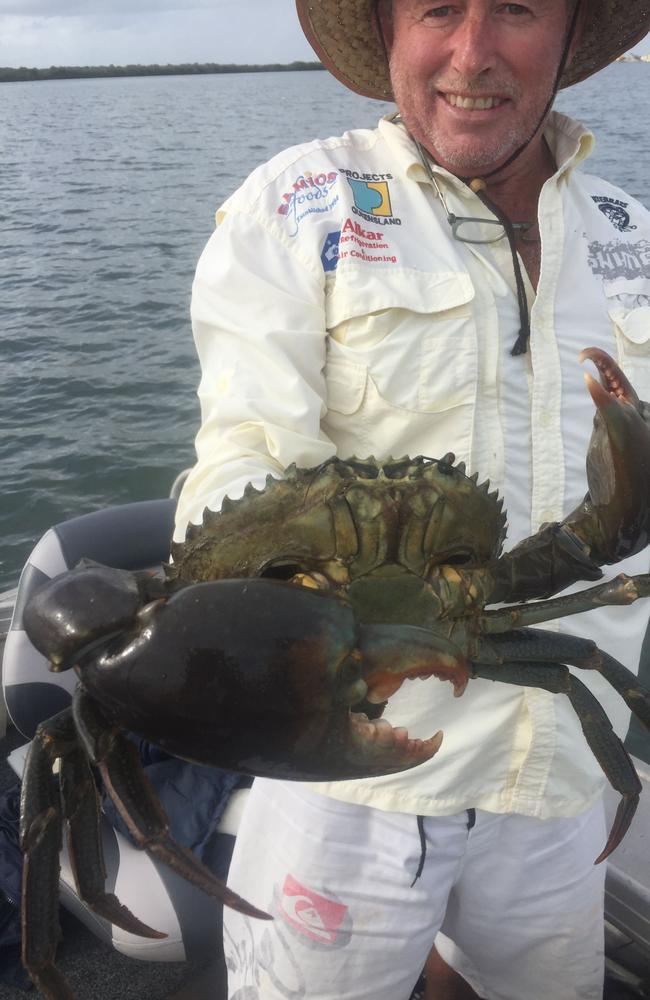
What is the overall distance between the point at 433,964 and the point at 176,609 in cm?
225

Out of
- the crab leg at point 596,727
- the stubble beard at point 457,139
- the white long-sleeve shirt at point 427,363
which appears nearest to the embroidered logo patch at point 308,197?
the white long-sleeve shirt at point 427,363

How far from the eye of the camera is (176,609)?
141 cm

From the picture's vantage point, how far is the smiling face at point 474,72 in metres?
2.37

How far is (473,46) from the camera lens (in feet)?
7.71

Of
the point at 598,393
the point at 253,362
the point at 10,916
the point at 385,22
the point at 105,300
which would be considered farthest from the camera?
the point at 105,300

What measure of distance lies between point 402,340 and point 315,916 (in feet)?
4.99

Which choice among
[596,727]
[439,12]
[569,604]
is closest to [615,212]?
[439,12]

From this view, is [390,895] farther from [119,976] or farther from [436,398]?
[119,976]

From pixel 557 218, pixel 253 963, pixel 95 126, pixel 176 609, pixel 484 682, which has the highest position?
pixel 557 218

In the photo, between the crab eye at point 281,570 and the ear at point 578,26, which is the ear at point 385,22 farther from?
the crab eye at point 281,570

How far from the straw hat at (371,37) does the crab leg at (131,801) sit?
2.20 metres

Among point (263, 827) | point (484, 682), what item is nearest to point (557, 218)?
point (484, 682)

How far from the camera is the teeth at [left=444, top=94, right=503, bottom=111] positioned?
242 centimetres

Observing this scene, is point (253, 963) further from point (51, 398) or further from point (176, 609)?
point (51, 398)
